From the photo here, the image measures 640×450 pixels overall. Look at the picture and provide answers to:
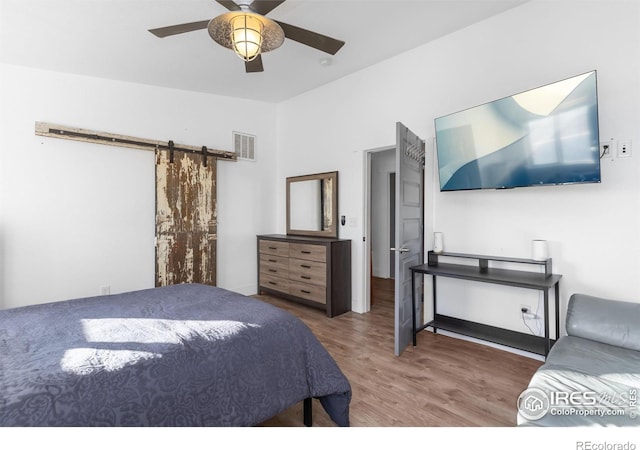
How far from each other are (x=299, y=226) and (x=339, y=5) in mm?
2825

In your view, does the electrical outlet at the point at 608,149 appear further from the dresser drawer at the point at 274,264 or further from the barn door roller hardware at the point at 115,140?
the barn door roller hardware at the point at 115,140

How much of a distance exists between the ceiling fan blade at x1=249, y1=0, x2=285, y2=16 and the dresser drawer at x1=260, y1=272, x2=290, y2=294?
315 cm

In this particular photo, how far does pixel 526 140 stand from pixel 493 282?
110 centimetres

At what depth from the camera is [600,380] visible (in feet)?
4.73

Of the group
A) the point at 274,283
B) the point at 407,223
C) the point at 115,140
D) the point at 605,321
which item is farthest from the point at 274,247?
the point at 605,321

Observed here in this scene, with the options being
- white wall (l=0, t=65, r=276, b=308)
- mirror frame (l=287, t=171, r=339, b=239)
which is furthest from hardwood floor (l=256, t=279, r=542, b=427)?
white wall (l=0, t=65, r=276, b=308)

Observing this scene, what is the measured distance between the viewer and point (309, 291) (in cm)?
402

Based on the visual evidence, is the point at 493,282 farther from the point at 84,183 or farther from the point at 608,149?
the point at 84,183

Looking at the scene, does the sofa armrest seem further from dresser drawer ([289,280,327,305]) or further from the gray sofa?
dresser drawer ([289,280,327,305])

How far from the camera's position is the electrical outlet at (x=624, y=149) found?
7.22 feet

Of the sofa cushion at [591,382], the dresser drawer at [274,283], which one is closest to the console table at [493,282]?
the sofa cushion at [591,382]

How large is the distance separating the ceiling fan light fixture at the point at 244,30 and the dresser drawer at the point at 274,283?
9.87 feet

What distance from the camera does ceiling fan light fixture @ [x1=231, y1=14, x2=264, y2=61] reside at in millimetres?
1841
